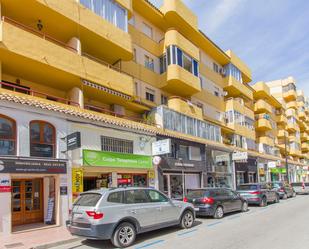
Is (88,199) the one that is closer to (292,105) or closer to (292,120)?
(292,120)

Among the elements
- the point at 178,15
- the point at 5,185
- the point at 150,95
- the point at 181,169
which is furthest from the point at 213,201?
the point at 178,15

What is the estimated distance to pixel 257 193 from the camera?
1964cm

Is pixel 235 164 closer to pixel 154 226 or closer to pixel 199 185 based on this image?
pixel 199 185

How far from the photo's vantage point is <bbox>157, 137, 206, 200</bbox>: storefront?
21.2 metres

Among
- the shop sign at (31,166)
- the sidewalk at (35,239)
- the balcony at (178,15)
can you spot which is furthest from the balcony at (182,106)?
the sidewalk at (35,239)

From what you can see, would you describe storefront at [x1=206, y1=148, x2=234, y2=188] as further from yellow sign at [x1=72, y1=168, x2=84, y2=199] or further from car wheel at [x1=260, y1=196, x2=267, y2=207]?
yellow sign at [x1=72, y1=168, x2=84, y2=199]

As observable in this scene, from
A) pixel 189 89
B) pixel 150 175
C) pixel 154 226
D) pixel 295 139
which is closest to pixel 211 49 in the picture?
pixel 189 89

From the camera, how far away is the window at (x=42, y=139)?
13.5 metres

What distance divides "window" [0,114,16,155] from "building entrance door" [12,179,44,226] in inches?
73.7

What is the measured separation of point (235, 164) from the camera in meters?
32.8

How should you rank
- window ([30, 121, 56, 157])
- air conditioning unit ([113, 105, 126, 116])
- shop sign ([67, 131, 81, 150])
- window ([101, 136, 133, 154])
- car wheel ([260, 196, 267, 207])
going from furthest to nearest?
air conditioning unit ([113, 105, 126, 116]), car wheel ([260, 196, 267, 207]), window ([101, 136, 133, 154]), window ([30, 121, 56, 157]), shop sign ([67, 131, 81, 150])

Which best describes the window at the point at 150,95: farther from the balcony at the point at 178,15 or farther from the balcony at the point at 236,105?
the balcony at the point at 236,105

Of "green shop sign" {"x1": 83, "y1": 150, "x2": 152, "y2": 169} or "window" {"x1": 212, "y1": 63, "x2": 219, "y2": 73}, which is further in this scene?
"window" {"x1": 212, "y1": 63, "x2": 219, "y2": 73}

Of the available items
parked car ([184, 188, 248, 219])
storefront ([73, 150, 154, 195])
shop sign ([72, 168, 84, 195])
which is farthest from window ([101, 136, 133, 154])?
parked car ([184, 188, 248, 219])
